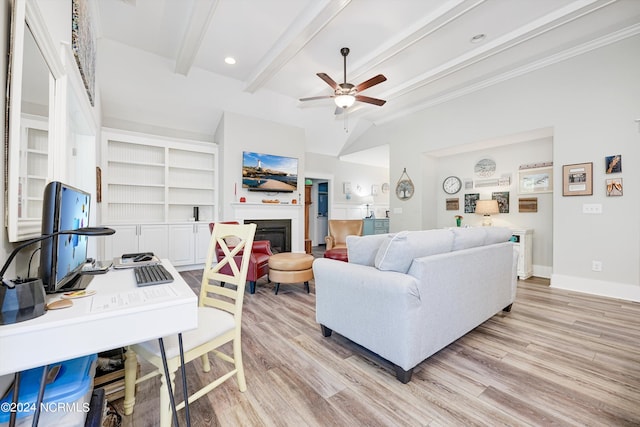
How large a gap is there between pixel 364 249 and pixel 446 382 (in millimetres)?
949

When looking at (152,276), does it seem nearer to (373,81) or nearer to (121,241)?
(373,81)

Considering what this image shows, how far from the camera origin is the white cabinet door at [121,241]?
4090 millimetres

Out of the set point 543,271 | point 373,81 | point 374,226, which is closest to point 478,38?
point 373,81

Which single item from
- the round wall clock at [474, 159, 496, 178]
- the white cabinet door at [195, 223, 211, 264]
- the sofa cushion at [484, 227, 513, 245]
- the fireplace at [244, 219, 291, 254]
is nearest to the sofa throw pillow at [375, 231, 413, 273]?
the sofa cushion at [484, 227, 513, 245]

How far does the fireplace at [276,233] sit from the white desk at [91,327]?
4.25 m

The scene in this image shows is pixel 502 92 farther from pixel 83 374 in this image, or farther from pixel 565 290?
pixel 83 374

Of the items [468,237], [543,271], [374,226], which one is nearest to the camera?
[468,237]

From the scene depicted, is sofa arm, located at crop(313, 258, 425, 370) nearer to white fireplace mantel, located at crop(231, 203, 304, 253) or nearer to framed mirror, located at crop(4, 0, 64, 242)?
framed mirror, located at crop(4, 0, 64, 242)

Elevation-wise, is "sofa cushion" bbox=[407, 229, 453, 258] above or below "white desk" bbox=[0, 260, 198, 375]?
above

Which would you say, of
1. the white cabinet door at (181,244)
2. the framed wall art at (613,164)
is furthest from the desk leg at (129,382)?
the framed wall art at (613,164)

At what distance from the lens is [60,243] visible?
0.97m

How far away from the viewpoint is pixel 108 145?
430 centimetres

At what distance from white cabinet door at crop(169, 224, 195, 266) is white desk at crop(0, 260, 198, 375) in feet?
12.9

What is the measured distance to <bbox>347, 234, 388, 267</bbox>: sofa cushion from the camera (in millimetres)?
1926
